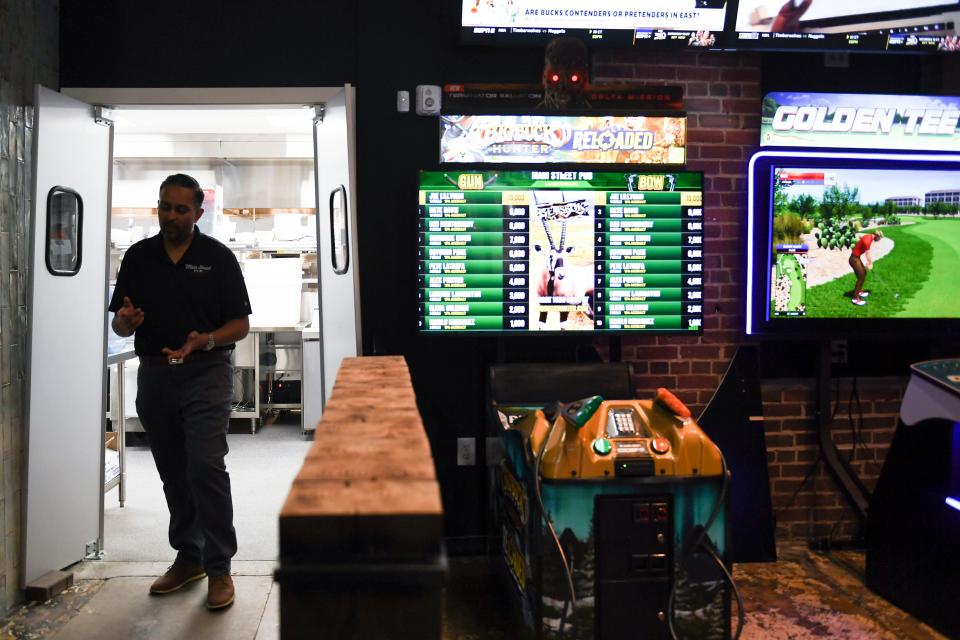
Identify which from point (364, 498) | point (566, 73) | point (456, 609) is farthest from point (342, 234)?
point (364, 498)

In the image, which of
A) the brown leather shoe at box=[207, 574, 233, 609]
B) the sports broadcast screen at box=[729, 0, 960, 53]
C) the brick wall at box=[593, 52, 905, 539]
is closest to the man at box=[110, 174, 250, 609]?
the brown leather shoe at box=[207, 574, 233, 609]

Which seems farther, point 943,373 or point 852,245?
point 852,245

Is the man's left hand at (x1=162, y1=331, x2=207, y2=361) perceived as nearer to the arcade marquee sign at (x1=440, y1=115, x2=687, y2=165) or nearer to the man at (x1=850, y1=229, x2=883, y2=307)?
the arcade marquee sign at (x1=440, y1=115, x2=687, y2=165)

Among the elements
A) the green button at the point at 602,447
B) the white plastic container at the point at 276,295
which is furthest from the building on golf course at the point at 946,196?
the white plastic container at the point at 276,295

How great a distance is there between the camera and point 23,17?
11.3 feet

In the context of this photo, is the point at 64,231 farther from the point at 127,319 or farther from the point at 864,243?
the point at 864,243

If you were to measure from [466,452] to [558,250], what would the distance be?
114cm

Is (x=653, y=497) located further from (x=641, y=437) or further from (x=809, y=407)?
(x=809, y=407)

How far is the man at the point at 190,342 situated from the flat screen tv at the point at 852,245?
2.50 metres

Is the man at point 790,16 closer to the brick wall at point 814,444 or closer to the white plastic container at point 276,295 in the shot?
the brick wall at point 814,444

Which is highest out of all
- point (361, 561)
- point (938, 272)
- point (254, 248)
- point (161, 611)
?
point (254, 248)

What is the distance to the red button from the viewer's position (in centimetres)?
266

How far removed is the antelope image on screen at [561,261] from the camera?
3545 millimetres

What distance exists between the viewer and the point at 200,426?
3344 mm
